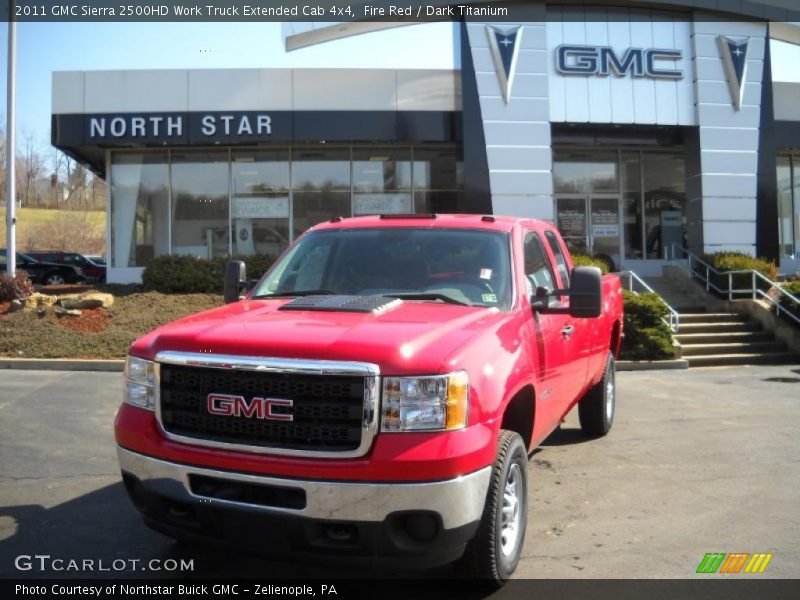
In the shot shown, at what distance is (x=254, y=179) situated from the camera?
1908 cm

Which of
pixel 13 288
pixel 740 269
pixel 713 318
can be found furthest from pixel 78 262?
pixel 740 269

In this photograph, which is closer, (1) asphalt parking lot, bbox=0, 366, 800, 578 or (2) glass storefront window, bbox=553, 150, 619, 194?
(1) asphalt parking lot, bbox=0, 366, 800, 578

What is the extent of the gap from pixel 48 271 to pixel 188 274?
13006 mm

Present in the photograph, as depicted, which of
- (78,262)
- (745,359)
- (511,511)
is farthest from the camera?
(78,262)

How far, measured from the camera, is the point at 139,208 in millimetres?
19047

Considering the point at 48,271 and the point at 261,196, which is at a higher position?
the point at 261,196

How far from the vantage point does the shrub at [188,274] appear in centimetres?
1609

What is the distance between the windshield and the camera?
417cm

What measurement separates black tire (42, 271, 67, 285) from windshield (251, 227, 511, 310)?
24486 mm

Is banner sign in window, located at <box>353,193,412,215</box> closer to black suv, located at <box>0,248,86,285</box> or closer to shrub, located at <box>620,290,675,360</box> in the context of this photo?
shrub, located at <box>620,290,675,360</box>

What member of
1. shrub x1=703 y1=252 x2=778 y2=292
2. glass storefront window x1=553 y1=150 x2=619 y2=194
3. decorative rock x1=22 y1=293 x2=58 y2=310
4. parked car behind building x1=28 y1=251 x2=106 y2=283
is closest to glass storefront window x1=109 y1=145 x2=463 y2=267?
glass storefront window x1=553 y1=150 x2=619 y2=194

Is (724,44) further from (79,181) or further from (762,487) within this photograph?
(79,181)

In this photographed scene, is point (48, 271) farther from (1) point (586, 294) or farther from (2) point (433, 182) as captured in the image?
(1) point (586, 294)

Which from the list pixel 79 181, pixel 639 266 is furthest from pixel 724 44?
pixel 79 181
